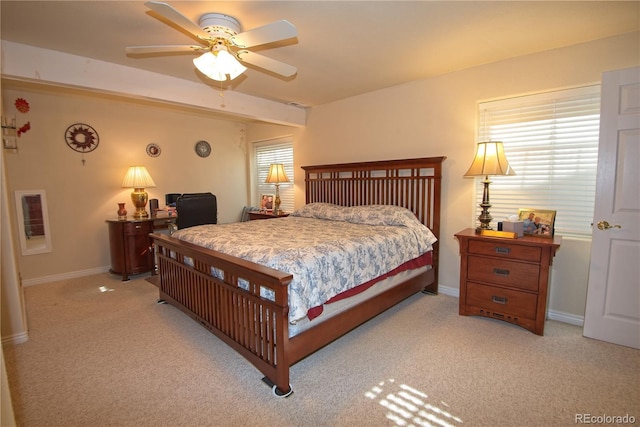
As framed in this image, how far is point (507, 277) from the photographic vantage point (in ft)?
8.86

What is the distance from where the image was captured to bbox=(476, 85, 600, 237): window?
2.71 metres

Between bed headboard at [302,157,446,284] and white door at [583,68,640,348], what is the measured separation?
4.41ft

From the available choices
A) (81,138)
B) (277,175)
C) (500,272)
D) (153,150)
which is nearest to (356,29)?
(500,272)

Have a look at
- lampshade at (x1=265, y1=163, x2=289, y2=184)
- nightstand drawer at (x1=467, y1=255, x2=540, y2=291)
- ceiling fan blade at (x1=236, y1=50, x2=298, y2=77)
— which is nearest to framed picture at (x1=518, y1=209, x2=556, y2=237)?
nightstand drawer at (x1=467, y1=255, x2=540, y2=291)

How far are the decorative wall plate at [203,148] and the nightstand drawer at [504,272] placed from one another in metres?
Result: 4.38

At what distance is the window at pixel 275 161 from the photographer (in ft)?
17.4

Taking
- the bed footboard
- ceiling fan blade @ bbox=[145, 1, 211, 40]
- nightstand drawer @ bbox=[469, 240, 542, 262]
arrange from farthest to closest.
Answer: nightstand drawer @ bbox=[469, 240, 542, 262] → the bed footboard → ceiling fan blade @ bbox=[145, 1, 211, 40]

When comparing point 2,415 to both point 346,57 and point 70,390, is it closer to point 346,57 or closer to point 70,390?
point 70,390

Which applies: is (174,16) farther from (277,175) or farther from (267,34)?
(277,175)

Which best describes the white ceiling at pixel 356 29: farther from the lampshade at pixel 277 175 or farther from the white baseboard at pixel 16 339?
the white baseboard at pixel 16 339

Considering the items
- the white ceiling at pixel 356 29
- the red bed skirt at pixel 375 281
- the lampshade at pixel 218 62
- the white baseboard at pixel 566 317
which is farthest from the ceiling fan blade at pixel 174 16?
the white baseboard at pixel 566 317

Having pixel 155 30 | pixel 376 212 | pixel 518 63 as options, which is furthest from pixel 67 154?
pixel 518 63

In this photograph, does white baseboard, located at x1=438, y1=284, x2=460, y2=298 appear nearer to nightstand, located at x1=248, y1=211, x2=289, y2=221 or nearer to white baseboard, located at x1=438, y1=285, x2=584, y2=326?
white baseboard, located at x1=438, y1=285, x2=584, y2=326

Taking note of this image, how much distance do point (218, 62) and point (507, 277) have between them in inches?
112
